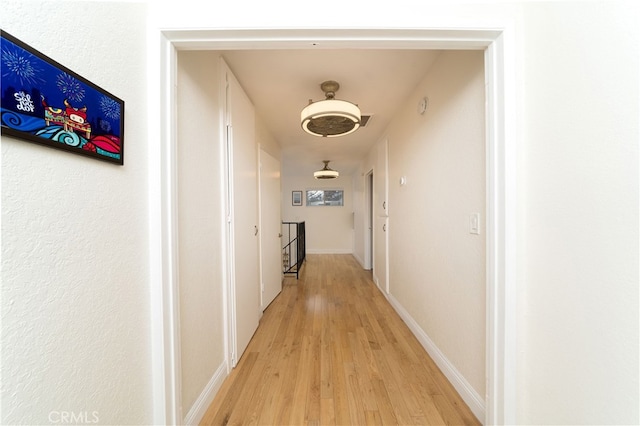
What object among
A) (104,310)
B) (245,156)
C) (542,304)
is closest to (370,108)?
(245,156)

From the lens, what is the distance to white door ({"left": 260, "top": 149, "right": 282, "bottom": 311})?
8.86 feet

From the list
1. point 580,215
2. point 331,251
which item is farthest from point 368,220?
point 580,215

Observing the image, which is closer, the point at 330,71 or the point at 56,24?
the point at 56,24

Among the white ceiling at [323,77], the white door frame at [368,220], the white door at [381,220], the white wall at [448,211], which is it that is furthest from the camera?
the white door frame at [368,220]

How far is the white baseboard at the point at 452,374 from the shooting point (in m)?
1.31

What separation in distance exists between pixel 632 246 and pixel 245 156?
222cm

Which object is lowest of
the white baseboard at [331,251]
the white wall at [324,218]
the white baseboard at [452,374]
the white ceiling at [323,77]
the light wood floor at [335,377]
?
the white baseboard at [331,251]

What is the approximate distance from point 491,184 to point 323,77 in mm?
1569

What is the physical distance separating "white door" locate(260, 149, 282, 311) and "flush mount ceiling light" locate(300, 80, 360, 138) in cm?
93

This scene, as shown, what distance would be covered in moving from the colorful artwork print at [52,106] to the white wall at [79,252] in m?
0.04

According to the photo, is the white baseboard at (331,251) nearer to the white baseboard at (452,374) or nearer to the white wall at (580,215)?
the white baseboard at (452,374)

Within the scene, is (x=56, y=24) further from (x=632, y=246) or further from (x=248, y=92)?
(x=632, y=246)

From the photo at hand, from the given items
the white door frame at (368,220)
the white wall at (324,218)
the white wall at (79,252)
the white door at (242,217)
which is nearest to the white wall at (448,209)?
the white door at (242,217)

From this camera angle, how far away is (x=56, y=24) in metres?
0.66
